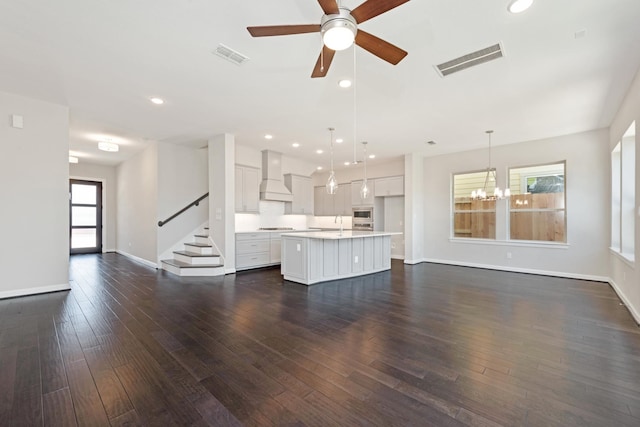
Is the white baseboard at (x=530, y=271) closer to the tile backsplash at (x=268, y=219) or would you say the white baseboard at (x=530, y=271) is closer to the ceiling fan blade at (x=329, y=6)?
the tile backsplash at (x=268, y=219)

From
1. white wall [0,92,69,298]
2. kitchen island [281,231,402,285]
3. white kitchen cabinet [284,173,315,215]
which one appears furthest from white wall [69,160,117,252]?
kitchen island [281,231,402,285]

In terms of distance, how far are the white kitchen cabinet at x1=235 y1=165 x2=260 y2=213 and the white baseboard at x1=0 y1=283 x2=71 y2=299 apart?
3.23m

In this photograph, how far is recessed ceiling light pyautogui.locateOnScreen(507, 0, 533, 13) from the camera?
7.08 feet

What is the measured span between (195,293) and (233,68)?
3.23 m

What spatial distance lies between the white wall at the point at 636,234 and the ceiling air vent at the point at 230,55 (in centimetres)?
437

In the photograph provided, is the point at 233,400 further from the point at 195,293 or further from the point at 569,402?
the point at 195,293

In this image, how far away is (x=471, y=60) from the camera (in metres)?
3.01

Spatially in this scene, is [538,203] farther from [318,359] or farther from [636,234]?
[318,359]

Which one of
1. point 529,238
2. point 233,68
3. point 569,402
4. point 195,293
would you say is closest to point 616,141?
point 529,238

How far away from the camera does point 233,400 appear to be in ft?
5.96

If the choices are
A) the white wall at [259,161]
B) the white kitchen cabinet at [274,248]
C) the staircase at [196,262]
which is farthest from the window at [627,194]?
the staircase at [196,262]

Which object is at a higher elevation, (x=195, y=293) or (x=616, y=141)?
(x=616, y=141)

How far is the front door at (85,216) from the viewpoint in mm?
8781

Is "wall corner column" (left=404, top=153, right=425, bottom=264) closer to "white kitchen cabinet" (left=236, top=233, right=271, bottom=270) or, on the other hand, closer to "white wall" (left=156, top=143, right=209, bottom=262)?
"white kitchen cabinet" (left=236, top=233, right=271, bottom=270)
